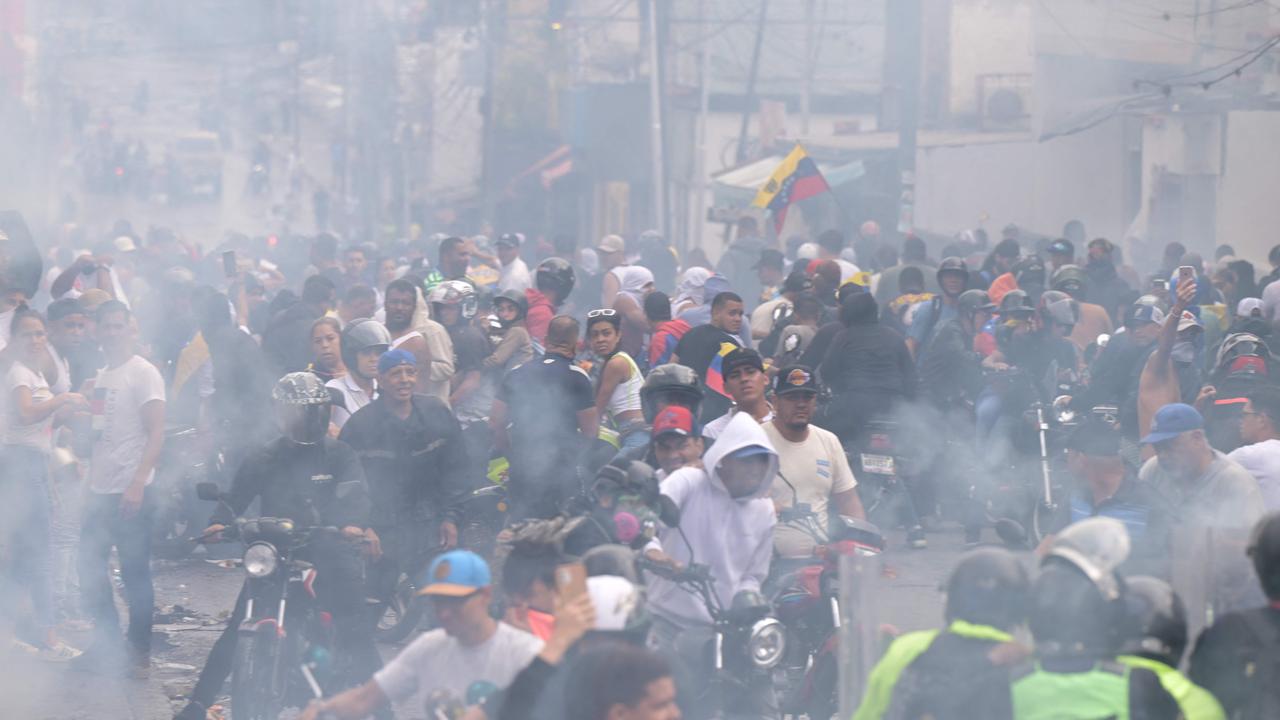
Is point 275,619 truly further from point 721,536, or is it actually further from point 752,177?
point 752,177

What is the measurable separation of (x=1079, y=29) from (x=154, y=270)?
14857 mm

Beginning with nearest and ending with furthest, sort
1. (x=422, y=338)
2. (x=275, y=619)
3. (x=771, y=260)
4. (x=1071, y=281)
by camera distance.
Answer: (x=275, y=619)
(x=422, y=338)
(x=1071, y=281)
(x=771, y=260)

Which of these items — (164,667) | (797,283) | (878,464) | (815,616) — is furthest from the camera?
(797,283)

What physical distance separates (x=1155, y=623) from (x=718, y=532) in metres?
2.29

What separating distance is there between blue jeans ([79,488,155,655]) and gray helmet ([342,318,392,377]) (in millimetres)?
1119

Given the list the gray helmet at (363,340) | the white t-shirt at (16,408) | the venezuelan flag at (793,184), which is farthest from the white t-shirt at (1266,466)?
the venezuelan flag at (793,184)

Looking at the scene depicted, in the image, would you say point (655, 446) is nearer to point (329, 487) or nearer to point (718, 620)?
point (718, 620)

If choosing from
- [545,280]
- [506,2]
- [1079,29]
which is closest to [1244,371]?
[545,280]

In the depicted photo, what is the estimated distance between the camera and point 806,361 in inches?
370

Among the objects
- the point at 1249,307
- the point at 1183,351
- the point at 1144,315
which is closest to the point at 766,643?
the point at 1144,315

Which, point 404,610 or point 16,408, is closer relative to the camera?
point 404,610

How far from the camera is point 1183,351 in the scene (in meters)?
8.98

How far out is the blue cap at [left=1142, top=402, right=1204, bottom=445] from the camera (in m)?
5.64

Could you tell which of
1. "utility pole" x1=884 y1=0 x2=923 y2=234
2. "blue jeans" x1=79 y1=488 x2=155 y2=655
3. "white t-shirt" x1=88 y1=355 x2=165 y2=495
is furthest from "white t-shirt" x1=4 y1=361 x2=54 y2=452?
"utility pole" x1=884 y1=0 x2=923 y2=234
